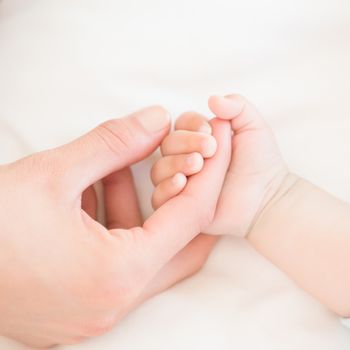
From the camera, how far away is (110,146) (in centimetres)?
76

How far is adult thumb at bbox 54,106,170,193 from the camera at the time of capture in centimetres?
73

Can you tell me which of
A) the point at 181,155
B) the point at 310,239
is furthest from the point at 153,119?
the point at 310,239

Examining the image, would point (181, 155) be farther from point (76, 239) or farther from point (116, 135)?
point (76, 239)

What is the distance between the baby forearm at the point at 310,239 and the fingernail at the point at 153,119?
22 cm

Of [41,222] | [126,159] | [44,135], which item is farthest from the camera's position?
[44,135]

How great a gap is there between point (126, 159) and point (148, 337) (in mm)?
276

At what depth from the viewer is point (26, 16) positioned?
0.98m

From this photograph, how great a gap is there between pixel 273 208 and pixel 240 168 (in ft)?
0.28

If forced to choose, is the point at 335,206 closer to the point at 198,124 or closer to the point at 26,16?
the point at 198,124

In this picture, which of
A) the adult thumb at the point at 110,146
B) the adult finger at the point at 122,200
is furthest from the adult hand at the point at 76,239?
the adult finger at the point at 122,200

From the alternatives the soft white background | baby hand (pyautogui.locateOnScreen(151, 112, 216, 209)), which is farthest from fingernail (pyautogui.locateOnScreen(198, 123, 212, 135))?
the soft white background

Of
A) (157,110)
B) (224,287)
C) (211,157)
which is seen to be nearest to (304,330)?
(224,287)

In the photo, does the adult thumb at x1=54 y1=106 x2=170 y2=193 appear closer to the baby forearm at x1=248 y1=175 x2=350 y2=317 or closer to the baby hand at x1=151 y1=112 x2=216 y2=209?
the baby hand at x1=151 y1=112 x2=216 y2=209

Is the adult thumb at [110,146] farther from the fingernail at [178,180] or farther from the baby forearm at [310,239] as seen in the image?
the baby forearm at [310,239]
